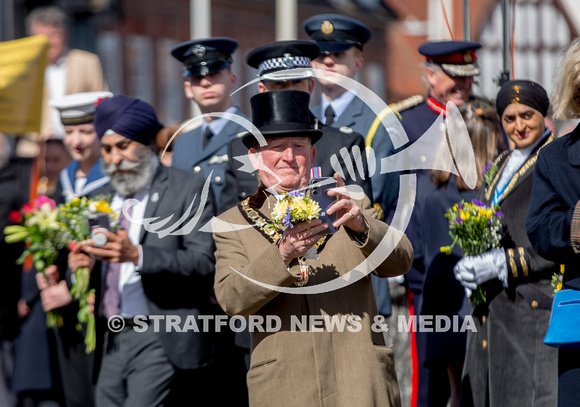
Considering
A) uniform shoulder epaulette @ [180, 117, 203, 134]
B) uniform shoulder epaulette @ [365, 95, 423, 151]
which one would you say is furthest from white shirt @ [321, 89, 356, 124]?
uniform shoulder epaulette @ [180, 117, 203, 134]

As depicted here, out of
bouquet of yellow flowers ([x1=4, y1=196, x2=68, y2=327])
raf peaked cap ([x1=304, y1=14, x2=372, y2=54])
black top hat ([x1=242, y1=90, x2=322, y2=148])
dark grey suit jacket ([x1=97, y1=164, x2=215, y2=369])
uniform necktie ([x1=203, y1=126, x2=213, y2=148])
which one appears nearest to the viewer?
black top hat ([x1=242, y1=90, x2=322, y2=148])

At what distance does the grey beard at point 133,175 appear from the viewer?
638 centimetres

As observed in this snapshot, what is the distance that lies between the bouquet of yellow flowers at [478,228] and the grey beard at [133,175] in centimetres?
194

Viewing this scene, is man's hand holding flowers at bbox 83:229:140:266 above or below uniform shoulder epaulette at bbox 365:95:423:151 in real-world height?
below

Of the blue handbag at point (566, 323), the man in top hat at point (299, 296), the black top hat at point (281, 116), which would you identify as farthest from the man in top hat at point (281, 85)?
the blue handbag at point (566, 323)

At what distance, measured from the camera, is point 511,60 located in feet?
24.3

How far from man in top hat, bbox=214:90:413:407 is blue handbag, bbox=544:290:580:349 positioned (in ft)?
2.62

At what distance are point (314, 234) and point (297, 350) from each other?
607 millimetres

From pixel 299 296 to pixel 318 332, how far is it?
0.60 feet

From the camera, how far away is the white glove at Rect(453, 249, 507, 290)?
574 cm

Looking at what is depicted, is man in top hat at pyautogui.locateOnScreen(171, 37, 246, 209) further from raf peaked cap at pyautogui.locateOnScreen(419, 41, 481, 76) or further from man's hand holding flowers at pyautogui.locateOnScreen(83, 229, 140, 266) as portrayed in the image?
raf peaked cap at pyautogui.locateOnScreen(419, 41, 481, 76)

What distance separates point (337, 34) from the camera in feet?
23.3

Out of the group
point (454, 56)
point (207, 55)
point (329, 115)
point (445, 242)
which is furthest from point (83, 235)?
point (454, 56)

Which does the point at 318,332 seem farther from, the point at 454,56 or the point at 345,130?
the point at 454,56
